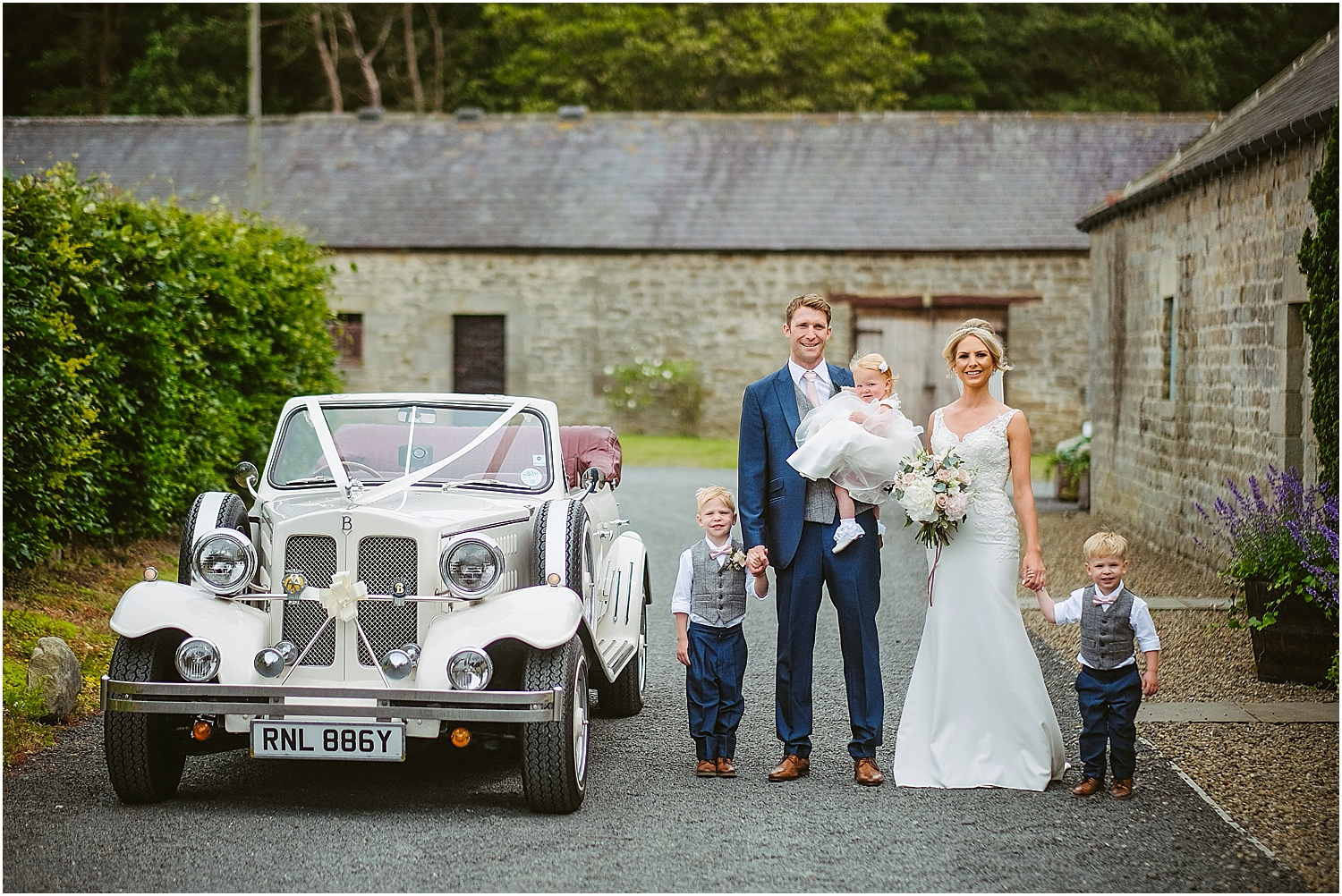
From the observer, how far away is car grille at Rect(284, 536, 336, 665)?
17.7 ft

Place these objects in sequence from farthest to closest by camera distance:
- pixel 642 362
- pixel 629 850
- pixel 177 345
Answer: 1. pixel 642 362
2. pixel 177 345
3. pixel 629 850

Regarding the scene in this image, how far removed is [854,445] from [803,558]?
1.80 feet

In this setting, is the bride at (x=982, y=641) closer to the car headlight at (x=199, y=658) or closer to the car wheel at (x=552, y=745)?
the car wheel at (x=552, y=745)

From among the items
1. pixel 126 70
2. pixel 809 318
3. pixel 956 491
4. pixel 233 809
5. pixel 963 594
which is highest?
pixel 126 70

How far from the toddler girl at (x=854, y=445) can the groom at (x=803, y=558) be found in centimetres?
7

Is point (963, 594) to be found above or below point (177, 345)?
below

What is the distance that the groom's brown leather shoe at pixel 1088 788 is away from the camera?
17.9 feet

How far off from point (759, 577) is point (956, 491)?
0.90m

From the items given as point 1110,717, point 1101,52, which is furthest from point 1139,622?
point 1101,52

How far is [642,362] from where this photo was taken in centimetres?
2780

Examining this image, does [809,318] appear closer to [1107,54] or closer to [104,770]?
[104,770]

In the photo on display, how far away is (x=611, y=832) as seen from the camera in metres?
5.01

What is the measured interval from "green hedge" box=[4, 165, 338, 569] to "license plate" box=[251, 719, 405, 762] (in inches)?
141

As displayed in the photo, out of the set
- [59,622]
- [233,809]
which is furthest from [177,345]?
[233,809]
